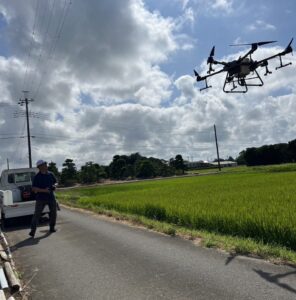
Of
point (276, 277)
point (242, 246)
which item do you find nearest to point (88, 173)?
point (242, 246)

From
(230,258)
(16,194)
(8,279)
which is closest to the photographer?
(8,279)

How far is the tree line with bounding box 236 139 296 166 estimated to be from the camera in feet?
322

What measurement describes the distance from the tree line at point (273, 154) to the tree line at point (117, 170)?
2023cm

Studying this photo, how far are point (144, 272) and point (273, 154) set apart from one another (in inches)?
3953

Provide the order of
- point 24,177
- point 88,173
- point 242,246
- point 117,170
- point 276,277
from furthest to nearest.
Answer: point 117,170, point 88,173, point 24,177, point 242,246, point 276,277

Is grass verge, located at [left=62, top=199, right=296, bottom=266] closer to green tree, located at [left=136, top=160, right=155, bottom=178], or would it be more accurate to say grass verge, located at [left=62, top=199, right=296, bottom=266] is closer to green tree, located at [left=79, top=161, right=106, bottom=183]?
green tree, located at [left=79, top=161, right=106, bottom=183]

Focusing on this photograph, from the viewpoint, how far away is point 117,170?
374 feet

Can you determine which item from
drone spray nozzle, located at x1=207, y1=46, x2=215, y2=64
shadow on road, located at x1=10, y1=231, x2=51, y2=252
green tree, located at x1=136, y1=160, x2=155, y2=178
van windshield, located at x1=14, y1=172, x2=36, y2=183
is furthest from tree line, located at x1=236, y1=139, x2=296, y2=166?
shadow on road, located at x1=10, y1=231, x2=51, y2=252

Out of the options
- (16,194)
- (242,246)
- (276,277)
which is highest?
(16,194)

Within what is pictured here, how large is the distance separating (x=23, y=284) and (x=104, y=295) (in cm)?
159

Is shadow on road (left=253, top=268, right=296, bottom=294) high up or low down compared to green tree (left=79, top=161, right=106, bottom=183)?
down

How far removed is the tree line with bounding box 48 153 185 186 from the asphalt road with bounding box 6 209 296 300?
7781 centimetres

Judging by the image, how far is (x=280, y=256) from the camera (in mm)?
6500

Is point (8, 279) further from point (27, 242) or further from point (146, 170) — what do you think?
point (146, 170)
